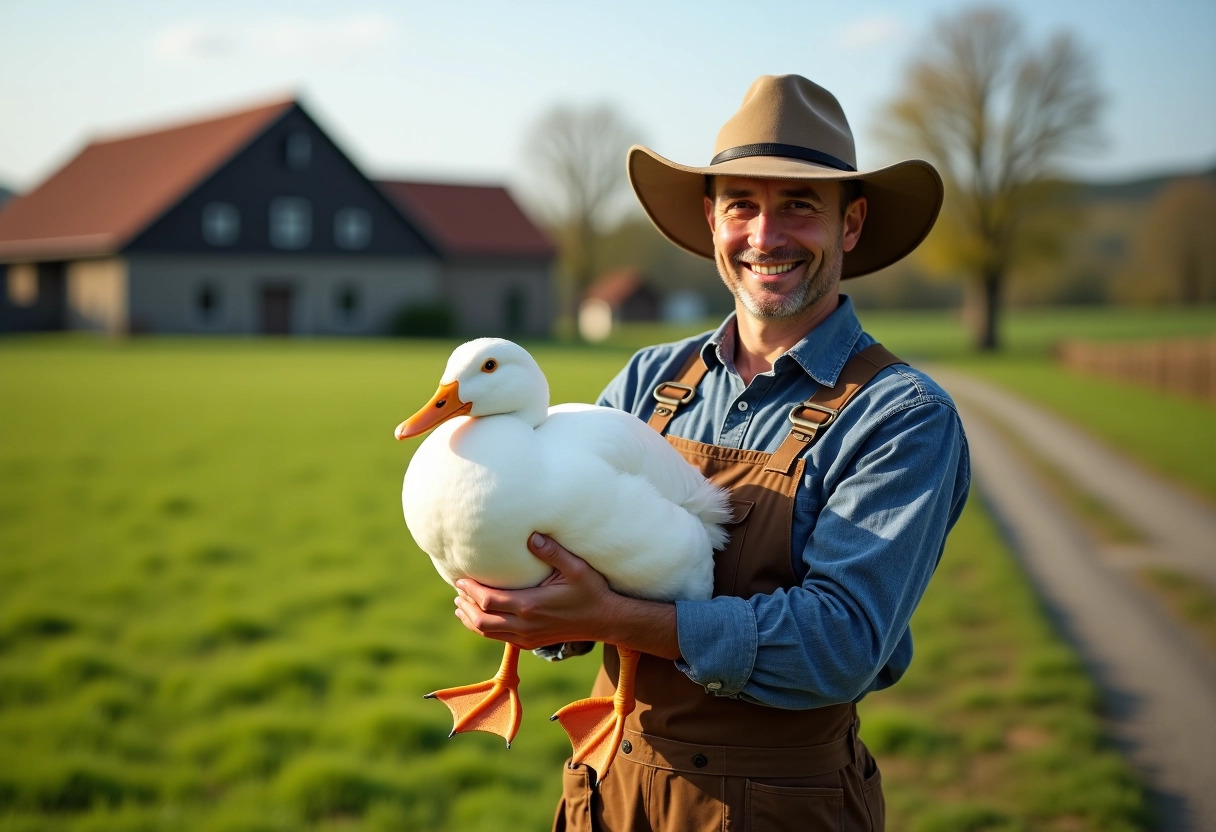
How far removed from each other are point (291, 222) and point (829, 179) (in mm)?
38616

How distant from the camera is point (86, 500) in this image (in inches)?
412

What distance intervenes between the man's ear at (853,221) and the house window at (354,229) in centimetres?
3853

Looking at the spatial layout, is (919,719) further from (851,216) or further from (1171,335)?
(1171,335)

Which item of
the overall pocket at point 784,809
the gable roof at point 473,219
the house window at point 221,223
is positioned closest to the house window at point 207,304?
the house window at point 221,223

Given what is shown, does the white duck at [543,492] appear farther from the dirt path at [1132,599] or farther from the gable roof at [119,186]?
the gable roof at [119,186]

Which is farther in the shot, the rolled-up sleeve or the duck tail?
the duck tail

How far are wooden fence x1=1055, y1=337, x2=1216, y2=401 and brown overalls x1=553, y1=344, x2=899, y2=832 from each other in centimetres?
2297

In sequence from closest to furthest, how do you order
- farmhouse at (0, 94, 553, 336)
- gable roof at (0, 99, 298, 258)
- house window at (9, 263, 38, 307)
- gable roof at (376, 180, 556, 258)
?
farmhouse at (0, 94, 553, 336)
gable roof at (0, 99, 298, 258)
house window at (9, 263, 38, 307)
gable roof at (376, 180, 556, 258)

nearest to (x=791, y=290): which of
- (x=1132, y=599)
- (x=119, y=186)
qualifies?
(x=1132, y=599)

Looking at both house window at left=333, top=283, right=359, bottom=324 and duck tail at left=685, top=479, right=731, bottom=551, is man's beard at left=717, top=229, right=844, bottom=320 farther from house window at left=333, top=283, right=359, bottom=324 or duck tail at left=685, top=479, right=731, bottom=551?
house window at left=333, top=283, right=359, bottom=324

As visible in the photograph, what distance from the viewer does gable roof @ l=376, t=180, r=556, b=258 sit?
4475cm

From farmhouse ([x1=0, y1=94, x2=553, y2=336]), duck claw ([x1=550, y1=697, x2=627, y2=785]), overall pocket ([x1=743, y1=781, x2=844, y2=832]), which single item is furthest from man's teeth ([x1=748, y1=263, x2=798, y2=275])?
farmhouse ([x1=0, y1=94, x2=553, y2=336])

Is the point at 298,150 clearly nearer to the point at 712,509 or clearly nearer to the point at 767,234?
the point at 767,234

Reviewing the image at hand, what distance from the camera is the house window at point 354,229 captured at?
39.8 metres
